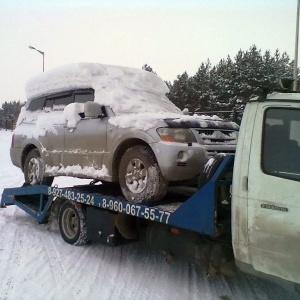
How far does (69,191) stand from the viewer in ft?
18.7

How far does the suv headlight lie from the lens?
175 inches

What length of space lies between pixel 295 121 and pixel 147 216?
1938 millimetres

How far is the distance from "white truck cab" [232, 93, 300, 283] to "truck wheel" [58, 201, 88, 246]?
279 centimetres

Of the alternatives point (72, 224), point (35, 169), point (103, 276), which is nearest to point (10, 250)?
point (72, 224)

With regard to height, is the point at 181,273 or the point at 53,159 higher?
the point at 53,159

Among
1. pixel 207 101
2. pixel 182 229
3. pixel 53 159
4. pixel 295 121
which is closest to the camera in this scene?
pixel 295 121

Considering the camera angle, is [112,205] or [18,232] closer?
[112,205]

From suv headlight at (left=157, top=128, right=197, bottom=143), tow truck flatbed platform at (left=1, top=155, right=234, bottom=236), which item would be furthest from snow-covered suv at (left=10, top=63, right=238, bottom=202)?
tow truck flatbed platform at (left=1, top=155, right=234, bottom=236)

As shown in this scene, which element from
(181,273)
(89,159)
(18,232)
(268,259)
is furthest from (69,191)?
(268,259)

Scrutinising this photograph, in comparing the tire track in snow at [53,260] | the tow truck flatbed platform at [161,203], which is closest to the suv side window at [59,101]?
the tow truck flatbed platform at [161,203]

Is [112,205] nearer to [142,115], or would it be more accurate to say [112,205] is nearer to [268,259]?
[142,115]

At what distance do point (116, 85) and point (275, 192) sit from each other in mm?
3510

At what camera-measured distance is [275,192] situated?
3139 mm

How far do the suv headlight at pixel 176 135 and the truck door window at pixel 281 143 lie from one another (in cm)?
129
